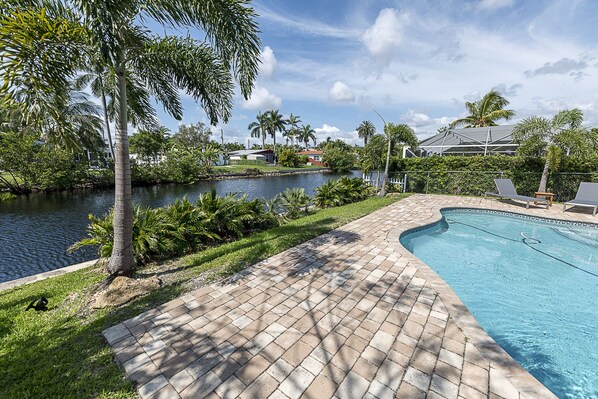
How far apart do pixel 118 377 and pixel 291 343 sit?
152cm

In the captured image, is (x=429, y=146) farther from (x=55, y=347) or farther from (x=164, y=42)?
(x=55, y=347)

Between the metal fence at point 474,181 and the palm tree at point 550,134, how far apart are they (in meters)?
0.79

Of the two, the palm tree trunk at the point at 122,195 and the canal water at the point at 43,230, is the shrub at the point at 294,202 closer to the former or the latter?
the canal water at the point at 43,230

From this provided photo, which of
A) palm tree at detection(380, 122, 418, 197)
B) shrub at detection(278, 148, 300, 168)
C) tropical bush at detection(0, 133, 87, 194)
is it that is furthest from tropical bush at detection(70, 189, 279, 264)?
shrub at detection(278, 148, 300, 168)

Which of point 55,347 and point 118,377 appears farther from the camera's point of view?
point 55,347

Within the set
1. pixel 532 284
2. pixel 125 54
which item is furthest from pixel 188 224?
pixel 532 284

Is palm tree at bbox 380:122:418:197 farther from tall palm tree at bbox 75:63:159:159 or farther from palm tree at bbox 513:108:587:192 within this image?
tall palm tree at bbox 75:63:159:159

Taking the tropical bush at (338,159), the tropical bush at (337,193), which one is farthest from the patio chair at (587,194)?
the tropical bush at (338,159)

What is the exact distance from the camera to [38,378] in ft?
6.53

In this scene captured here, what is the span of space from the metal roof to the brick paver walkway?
45.3ft

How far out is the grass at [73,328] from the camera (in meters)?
1.94

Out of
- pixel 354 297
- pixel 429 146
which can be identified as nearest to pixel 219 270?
pixel 354 297

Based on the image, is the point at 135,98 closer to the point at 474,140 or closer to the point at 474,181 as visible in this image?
the point at 474,181

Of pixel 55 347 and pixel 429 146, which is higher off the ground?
pixel 429 146
